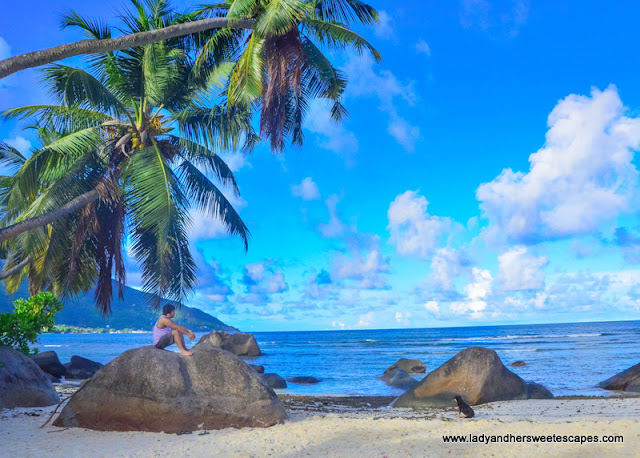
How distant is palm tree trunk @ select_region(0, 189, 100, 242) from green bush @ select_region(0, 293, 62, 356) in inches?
71.4

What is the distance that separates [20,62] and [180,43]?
25.8 ft

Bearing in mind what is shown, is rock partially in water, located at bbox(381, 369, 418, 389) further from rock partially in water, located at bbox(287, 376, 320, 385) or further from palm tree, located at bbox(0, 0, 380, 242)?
palm tree, located at bbox(0, 0, 380, 242)

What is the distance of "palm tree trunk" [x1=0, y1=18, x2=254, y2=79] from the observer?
22.7ft

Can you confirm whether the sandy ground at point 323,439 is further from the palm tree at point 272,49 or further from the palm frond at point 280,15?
the palm frond at point 280,15

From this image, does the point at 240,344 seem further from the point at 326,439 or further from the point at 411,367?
the point at 326,439

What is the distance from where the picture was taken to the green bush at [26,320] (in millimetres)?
10930

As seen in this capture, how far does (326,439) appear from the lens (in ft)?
22.8

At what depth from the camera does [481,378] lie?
13.0 metres

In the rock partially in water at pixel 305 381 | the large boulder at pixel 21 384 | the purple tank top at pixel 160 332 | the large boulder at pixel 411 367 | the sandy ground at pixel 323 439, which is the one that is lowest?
the rock partially in water at pixel 305 381

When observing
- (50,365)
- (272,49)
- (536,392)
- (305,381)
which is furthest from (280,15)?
(50,365)

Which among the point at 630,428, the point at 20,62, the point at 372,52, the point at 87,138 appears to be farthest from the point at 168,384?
the point at 372,52

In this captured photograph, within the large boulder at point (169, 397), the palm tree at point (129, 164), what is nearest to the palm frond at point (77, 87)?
the palm tree at point (129, 164)

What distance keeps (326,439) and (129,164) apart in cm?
978

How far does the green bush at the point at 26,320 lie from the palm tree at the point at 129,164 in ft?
7.73
